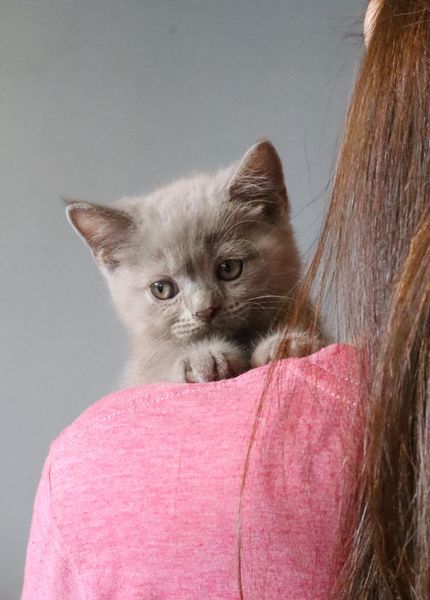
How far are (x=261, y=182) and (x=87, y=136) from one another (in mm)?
1174

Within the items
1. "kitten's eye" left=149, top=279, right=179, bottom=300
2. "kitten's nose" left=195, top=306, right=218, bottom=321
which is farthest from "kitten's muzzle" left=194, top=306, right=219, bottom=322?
"kitten's eye" left=149, top=279, right=179, bottom=300

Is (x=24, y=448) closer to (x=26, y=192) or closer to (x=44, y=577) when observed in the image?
(x=26, y=192)

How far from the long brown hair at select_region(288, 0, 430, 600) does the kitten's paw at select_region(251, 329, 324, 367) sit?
60 millimetres

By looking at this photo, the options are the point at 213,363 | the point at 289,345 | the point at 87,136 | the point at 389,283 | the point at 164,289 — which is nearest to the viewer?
the point at 389,283

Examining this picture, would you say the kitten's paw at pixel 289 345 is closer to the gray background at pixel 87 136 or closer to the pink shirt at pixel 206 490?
the pink shirt at pixel 206 490

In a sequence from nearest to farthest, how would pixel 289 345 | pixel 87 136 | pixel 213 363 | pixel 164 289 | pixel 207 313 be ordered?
pixel 289 345 < pixel 213 363 < pixel 207 313 < pixel 164 289 < pixel 87 136

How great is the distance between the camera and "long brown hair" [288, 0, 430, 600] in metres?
0.47

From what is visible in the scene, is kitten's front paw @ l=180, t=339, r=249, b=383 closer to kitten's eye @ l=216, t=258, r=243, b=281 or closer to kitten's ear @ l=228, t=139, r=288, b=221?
kitten's eye @ l=216, t=258, r=243, b=281

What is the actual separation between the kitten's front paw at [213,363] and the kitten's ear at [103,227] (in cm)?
35

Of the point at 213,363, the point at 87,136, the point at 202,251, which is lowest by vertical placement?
the point at 213,363

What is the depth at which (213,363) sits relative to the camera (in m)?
0.91

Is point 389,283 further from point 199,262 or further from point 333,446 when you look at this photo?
point 199,262

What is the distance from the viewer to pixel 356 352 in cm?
55

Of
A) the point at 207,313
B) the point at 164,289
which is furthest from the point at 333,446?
the point at 164,289
